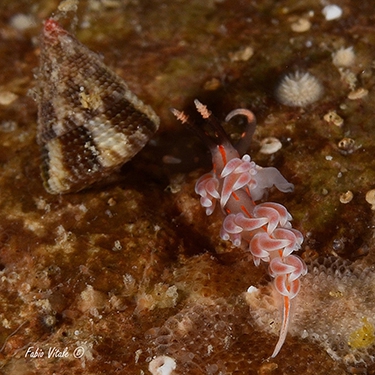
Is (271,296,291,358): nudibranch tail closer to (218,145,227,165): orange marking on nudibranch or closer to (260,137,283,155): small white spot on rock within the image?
(218,145,227,165): orange marking on nudibranch

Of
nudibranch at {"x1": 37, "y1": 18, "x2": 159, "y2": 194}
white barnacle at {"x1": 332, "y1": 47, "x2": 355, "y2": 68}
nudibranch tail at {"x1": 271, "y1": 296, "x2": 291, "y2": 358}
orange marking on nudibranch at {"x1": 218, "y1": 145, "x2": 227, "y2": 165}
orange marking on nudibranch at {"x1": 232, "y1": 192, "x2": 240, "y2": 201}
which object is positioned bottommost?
nudibranch tail at {"x1": 271, "y1": 296, "x2": 291, "y2": 358}

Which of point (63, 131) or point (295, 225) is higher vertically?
point (63, 131)

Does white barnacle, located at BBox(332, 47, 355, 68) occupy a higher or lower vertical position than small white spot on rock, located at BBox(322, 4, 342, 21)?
lower

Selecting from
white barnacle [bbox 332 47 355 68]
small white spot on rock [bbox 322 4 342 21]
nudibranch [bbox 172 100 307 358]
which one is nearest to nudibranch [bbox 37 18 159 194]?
nudibranch [bbox 172 100 307 358]

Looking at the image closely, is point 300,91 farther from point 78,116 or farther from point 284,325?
point 284,325

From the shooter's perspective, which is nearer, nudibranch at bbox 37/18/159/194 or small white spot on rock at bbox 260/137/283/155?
nudibranch at bbox 37/18/159/194

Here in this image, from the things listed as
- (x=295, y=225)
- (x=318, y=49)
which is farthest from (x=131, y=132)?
(x=318, y=49)

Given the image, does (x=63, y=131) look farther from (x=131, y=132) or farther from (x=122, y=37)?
(x=122, y=37)

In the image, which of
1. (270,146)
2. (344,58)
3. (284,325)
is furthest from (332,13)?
(284,325)
